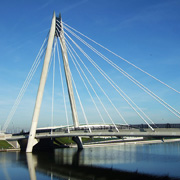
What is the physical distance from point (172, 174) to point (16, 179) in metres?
13.7

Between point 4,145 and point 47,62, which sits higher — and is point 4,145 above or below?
below

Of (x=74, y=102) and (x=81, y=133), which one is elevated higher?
(x=74, y=102)

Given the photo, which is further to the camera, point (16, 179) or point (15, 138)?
point (15, 138)

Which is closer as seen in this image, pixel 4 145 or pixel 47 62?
pixel 47 62

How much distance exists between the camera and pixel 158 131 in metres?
24.6

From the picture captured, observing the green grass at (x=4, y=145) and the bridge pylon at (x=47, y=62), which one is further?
the green grass at (x=4, y=145)

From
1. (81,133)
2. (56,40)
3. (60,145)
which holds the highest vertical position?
(56,40)

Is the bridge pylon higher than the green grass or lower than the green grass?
higher

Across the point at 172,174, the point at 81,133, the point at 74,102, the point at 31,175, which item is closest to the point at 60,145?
the point at 74,102

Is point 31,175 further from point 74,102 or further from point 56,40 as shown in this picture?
point 56,40

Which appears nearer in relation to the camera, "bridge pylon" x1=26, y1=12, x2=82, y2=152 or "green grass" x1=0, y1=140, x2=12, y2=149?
"bridge pylon" x1=26, y1=12, x2=82, y2=152

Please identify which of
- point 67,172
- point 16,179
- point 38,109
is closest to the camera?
point 16,179

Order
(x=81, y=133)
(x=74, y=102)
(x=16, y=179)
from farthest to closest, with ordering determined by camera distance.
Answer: (x=74, y=102) < (x=81, y=133) < (x=16, y=179)

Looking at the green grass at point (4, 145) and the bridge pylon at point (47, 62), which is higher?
the bridge pylon at point (47, 62)
